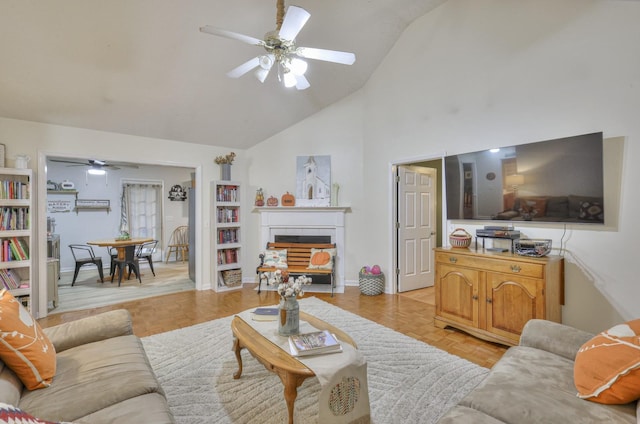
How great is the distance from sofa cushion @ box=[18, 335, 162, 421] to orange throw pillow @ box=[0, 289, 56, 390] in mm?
62

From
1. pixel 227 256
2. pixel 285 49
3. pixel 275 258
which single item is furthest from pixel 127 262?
pixel 285 49

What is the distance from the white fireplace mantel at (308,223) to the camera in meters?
4.90

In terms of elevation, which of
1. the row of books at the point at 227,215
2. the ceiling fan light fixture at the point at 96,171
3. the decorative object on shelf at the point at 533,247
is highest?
the ceiling fan light fixture at the point at 96,171

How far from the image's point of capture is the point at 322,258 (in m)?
4.63

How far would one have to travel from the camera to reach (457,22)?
351 centimetres

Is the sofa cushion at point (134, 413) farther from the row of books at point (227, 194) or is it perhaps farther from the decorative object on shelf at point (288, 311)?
the row of books at point (227, 194)

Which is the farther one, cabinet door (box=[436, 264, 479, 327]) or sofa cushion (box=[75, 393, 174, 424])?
cabinet door (box=[436, 264, 479, 327])

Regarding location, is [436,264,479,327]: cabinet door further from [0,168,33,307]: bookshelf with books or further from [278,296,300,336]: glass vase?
[0,168,33,307]: bookshelf with books

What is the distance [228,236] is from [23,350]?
3.54m

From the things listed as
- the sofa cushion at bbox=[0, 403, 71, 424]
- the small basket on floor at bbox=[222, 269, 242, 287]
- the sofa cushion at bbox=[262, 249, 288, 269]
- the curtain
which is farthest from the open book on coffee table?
the curtain

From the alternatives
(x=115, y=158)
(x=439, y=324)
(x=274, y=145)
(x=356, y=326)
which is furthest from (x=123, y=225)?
(x=439, y=324)

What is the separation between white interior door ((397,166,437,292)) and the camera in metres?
4.54

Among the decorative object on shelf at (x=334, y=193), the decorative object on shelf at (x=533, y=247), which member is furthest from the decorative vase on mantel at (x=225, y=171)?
the decorative object on shelf at (x=533, y=247)

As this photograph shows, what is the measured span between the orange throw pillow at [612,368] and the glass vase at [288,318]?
1.53 meters
